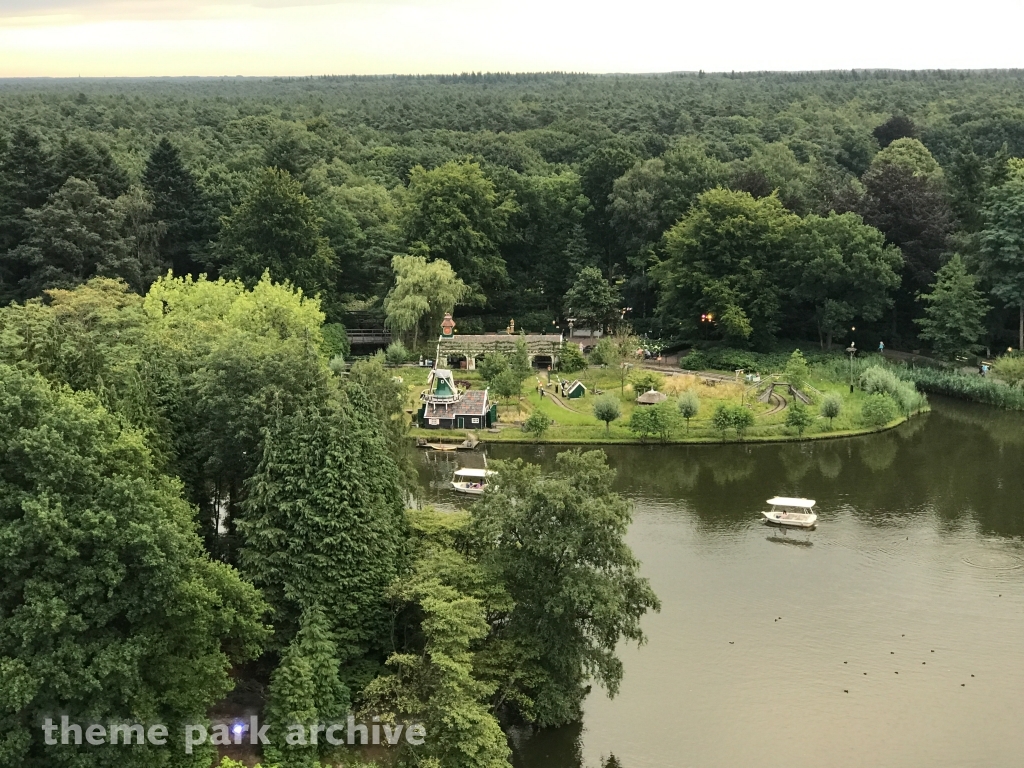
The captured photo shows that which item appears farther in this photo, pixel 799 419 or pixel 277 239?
pixel 277 239

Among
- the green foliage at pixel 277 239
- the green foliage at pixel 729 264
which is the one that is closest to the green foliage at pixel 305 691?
the green foliage at pixel 277 239

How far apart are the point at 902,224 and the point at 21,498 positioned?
52090mm

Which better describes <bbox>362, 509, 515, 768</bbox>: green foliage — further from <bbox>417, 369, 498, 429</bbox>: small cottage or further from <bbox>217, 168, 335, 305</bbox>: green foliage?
<bbox>217, 168, 335, 305</bbox>: green foliage

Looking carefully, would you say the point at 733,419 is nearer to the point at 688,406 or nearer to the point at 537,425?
the point at 688,406

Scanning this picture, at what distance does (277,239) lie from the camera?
6084 centimetres

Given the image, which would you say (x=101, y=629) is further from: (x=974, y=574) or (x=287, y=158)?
(x=287, y=158)

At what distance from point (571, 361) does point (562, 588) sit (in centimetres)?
3209

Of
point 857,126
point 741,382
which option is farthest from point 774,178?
point 857,126

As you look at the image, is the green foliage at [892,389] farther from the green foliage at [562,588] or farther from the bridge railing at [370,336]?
the green foliage at [562,588]

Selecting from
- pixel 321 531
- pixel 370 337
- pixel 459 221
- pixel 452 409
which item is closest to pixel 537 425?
pixel 452 409

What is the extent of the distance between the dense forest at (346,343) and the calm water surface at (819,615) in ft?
6.67

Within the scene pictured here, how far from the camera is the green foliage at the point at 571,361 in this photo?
56.8 metres

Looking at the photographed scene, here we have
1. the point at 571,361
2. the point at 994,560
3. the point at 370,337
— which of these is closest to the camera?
the point at 994,560

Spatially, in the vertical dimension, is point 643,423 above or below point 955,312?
below
